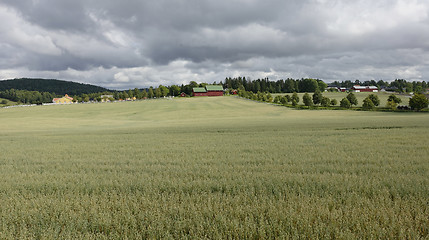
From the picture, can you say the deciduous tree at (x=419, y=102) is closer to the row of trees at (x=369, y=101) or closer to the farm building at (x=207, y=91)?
the row of trees at (x=369, y=101)

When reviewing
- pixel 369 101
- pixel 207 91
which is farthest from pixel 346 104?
pixel 207 91

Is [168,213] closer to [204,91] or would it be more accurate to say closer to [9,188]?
[9,188]

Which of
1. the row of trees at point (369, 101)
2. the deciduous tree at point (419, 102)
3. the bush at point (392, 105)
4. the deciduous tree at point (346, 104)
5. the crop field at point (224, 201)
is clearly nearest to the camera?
the crop field at point (224, 201)

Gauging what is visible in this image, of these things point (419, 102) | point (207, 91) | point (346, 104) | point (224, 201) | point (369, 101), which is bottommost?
point (224, 201)

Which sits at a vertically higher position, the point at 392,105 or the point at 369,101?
the point at 369,101

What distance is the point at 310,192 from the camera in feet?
21.4

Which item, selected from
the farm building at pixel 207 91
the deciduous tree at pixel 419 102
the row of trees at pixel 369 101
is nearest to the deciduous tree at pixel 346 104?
the row of trees at pixel 369 101

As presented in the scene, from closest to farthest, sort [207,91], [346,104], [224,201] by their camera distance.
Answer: [224,201] → [346,104] → [207,91]

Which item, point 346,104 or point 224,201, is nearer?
point 224,201

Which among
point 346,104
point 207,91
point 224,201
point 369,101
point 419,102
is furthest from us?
point 207,91

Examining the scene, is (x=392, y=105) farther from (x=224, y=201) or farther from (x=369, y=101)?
(x=224, y=201)

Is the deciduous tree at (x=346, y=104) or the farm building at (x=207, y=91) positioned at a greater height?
the farm building at (x=207, y=91)

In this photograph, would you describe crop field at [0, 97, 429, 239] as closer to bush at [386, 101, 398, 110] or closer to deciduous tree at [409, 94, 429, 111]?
deciduous tree at [409, 94, 429, 111]

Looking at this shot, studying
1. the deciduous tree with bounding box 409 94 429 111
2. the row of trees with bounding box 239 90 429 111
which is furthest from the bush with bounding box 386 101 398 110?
the deciduous tree with bounding box 409 94 429 111
